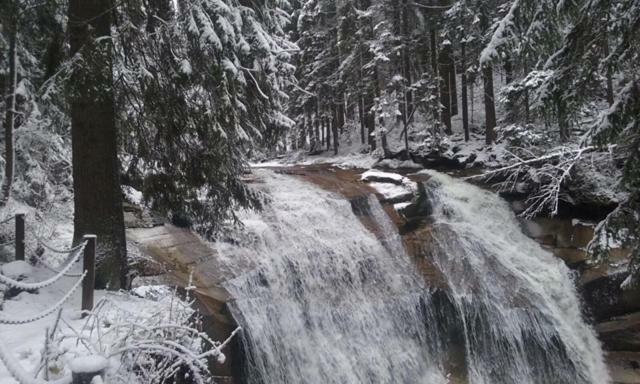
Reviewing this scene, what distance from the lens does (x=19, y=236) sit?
6430 millimetres

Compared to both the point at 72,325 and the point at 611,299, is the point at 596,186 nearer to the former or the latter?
the point at 611,299

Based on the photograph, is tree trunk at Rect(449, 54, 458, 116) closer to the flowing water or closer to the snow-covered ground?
the flowing water

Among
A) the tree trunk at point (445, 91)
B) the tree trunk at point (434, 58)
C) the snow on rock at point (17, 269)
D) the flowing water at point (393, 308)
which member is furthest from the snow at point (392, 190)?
the snow on rock at point (17, 269)

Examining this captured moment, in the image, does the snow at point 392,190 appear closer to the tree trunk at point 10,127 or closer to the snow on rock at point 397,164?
the snow on rock at point 397,164

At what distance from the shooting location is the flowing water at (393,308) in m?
8.69

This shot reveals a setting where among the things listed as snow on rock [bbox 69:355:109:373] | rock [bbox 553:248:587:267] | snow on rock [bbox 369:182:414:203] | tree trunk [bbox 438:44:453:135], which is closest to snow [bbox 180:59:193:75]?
snow on rock [bbox 69:355:109:373]

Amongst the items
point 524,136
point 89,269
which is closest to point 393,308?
point 89,269

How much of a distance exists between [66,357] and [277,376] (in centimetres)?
441

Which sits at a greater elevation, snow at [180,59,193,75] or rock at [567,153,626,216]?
snow at [180,59,193,75]

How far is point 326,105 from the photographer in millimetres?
28938

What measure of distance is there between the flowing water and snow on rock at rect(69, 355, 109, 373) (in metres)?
4.79

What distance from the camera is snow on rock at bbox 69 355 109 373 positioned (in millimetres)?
2975

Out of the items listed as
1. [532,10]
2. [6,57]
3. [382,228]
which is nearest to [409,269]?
[382,228]

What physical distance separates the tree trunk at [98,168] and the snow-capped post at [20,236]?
0.69 meters
